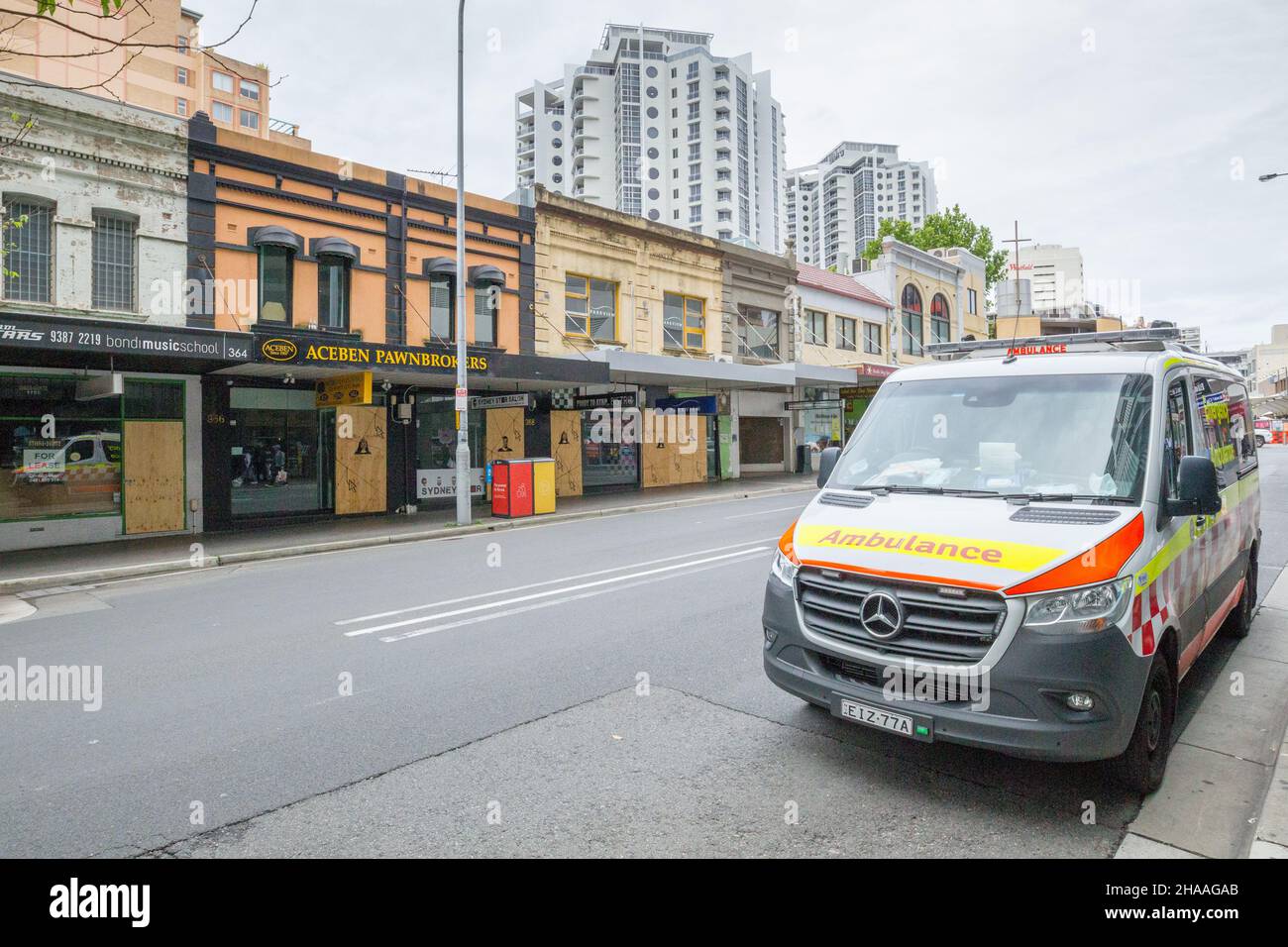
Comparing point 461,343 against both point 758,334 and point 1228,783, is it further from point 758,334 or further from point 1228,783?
point 758,334

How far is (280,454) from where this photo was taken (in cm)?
1670

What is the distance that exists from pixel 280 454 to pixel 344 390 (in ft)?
7.58

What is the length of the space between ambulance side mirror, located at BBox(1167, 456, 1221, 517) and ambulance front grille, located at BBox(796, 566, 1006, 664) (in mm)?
1389

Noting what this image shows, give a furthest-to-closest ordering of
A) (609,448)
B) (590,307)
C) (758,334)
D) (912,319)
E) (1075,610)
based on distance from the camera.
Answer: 1. (912,319)
2. (758,334)
3. (609,448)
4. (590,307)
5. (1075,610)

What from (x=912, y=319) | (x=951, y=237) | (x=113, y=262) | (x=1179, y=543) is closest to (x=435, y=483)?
(x=113, y=262)

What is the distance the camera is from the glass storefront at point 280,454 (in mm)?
16078

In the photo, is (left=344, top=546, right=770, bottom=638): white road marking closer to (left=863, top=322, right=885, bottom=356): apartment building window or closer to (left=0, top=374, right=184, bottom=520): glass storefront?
(left=0, top=374, right=184, bottom=520): glass storefront

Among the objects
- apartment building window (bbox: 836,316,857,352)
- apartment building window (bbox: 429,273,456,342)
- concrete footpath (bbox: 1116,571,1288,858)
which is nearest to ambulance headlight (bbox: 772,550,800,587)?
concrete footpath (bbox: 1116,571,1288,858)

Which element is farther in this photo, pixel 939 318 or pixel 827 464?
pixel 939 318

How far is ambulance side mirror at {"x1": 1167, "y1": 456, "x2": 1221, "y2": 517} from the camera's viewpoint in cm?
388

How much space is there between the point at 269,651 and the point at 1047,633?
616cm

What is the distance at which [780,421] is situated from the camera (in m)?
31.0
